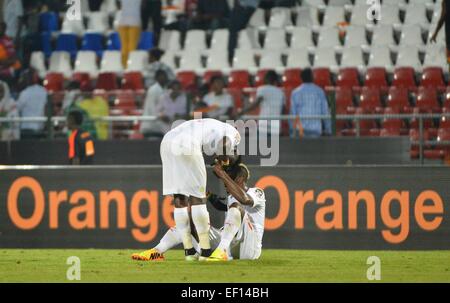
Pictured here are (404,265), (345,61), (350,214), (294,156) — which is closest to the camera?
(404,265)

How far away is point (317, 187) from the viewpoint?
15047 millimetres

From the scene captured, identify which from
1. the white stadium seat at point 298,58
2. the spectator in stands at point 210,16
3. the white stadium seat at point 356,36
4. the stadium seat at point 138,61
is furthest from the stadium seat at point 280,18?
the stadium seat at point 138,61

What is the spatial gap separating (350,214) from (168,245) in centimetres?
273

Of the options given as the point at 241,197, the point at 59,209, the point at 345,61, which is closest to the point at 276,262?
the point at 241,197

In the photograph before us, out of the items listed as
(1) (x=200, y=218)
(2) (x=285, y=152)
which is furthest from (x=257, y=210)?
(2) (x=285, y=152)

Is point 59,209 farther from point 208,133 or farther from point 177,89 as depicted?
point 177,89

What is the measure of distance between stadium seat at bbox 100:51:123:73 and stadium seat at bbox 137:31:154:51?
1.58 ft

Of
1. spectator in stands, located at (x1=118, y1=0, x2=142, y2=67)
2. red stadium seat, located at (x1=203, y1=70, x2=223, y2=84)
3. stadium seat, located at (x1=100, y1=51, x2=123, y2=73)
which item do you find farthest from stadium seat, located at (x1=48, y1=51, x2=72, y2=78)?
red stadium seat, located at (x1=203, y1=70, x2=223, y2=84)

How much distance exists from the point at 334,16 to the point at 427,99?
423cm

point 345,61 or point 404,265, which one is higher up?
point 345,61

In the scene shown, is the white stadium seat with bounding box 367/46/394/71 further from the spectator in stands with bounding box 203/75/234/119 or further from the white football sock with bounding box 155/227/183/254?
the white football sock with bounding box 155/227/183/254

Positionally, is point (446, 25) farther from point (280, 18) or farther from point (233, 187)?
point (233, 187)

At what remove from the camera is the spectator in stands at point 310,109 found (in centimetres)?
1881
